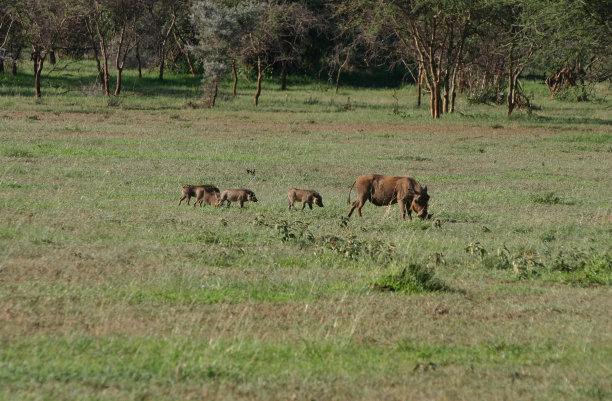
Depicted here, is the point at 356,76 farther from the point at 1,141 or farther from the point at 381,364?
the point at 381,364

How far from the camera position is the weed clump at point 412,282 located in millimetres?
7691

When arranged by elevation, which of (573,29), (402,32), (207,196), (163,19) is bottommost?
(207,196)

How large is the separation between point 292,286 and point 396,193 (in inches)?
192

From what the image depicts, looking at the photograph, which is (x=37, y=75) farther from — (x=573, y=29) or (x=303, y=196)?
(x=303, y=196)

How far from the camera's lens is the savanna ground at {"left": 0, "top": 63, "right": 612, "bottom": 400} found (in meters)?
5.13

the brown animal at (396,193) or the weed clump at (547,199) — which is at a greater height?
the brown animal at (396,193)

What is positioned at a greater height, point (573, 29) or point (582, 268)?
point (573, 29)

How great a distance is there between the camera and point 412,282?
25.3ft

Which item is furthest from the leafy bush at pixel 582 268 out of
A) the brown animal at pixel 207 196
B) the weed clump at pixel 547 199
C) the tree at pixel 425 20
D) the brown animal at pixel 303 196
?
the tree at pixel 425 20

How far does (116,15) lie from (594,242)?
106ft

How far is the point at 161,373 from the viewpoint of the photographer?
498 cm

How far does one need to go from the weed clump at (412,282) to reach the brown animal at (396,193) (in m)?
4.07

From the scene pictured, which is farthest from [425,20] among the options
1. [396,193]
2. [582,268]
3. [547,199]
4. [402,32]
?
[582,268]

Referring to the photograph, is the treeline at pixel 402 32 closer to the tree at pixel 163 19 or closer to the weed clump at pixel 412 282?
the tree at pixel 163 19
